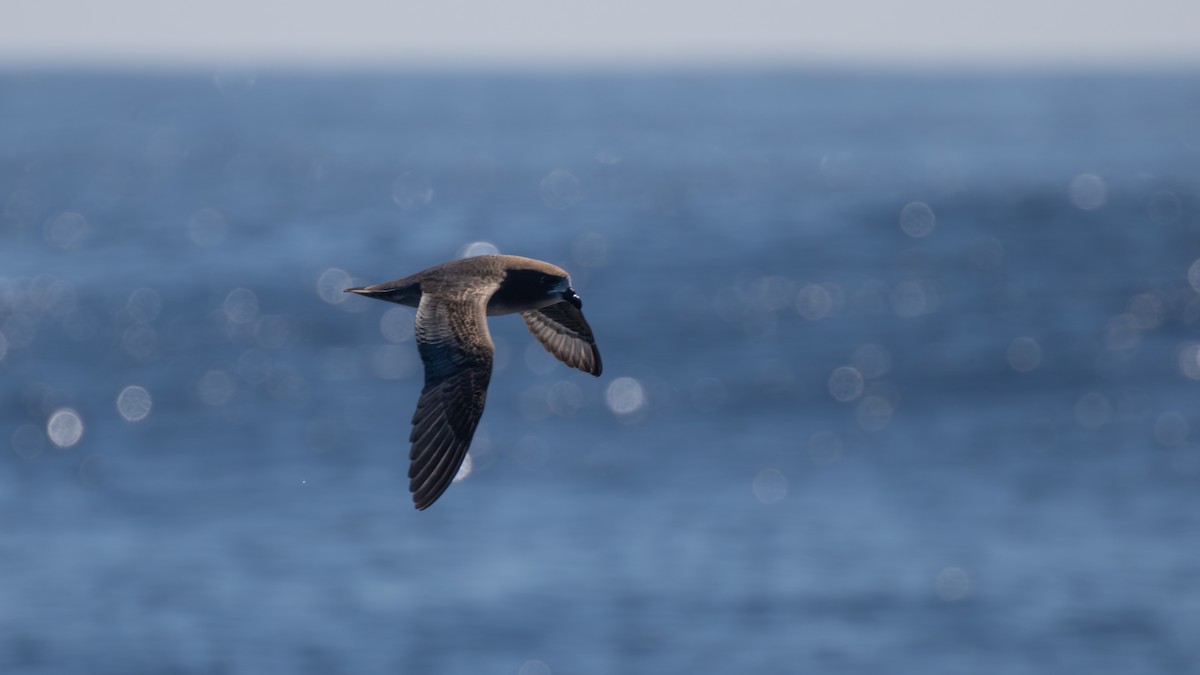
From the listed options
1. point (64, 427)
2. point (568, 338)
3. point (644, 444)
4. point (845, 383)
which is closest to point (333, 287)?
point (64, 427)

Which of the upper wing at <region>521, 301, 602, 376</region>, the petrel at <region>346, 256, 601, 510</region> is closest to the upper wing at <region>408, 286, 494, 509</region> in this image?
the petrel at <region>346, 256, 601, 510</region>

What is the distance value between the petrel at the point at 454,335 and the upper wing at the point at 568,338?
3.17 feet

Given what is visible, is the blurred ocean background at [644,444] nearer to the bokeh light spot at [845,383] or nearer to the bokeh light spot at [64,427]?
the bokeh light spot at [845,383]

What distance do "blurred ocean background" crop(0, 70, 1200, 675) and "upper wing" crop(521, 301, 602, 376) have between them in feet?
61.8

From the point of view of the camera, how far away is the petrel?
10789mm

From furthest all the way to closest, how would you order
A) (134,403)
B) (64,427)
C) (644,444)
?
(134,403) → (64,427) → (644,444)

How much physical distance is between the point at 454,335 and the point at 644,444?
3636 centimetres

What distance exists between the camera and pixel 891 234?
2817 inches

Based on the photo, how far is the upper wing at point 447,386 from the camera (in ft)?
35.3

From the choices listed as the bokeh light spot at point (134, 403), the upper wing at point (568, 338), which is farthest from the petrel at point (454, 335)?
the bokeh light spot at point (134, 403)

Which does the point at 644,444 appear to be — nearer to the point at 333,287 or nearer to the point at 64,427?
the point at 64,427

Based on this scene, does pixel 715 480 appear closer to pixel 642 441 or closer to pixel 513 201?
pixel 642 441

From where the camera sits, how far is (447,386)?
11031mm

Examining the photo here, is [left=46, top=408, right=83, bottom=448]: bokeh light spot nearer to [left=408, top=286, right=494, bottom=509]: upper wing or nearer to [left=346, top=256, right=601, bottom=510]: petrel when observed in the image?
[left=346, top=256, right=601, bottom=510]: petrel
